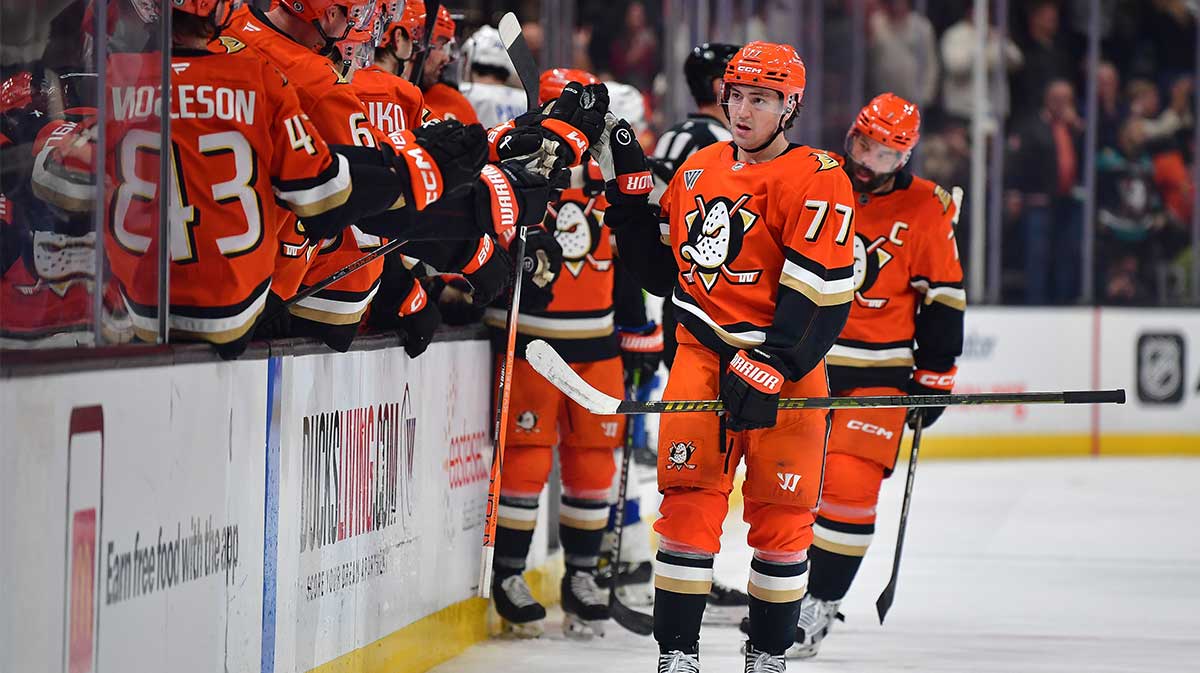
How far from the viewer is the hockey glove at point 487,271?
146 inches

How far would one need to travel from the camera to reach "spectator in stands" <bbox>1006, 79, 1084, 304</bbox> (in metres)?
9.23

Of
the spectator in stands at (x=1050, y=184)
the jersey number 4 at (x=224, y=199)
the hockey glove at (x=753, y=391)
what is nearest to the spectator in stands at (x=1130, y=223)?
the spectator in stands at (x=1050, y=184)

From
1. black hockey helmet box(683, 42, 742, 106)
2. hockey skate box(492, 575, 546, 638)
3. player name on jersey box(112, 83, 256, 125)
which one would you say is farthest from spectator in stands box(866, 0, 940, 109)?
player name on jersey box(112, 83, 256, 125)

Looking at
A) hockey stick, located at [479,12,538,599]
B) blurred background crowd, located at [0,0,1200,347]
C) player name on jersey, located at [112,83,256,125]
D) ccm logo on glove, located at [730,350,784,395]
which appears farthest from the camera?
blurred background crowd, located at [0,0,1200,347]

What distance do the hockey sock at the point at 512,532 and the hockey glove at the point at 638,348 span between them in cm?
64

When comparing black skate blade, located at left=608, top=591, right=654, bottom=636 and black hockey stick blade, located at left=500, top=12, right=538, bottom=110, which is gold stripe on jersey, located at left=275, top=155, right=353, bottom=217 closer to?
black hockey stick blade, located at left=500, top=12, right=538, bottom=110

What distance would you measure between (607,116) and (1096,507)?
4.21m

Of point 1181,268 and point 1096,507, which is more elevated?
point 1181,268

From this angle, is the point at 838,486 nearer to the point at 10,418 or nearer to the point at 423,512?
the point at 423,512

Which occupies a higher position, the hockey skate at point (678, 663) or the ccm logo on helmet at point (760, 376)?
the ccm logo on helmet at point (760, 376)

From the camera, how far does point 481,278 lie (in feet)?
12.4

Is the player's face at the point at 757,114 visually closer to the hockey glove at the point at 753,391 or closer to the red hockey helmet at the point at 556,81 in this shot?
the hockey glove at the point at 753,391

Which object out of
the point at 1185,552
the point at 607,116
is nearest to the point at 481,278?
the point at 607,116

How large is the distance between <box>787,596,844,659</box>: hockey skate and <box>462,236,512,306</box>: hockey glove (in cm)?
108
